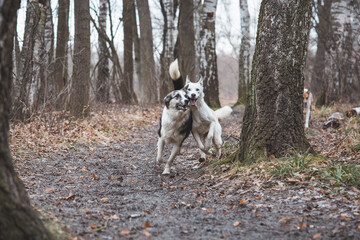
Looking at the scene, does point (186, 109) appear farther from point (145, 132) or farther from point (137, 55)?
point (137, 55)

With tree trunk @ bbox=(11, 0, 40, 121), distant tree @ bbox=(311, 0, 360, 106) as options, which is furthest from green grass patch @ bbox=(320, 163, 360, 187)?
distant tree @ bbox=(311, 0, 360, 106)

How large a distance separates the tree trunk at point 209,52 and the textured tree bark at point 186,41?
2.42 m

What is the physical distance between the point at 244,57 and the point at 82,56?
998cm

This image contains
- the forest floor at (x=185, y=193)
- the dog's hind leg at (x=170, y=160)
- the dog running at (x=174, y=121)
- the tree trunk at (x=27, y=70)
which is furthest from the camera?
the tree trunk at (x=27, y=70)

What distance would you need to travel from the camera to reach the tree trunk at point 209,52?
1323 centimetres

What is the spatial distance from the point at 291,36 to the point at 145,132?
639cm

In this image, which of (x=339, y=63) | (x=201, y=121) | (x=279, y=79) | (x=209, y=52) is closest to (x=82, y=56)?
(x=201, y=121)

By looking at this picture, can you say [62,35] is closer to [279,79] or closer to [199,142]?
[199,142]

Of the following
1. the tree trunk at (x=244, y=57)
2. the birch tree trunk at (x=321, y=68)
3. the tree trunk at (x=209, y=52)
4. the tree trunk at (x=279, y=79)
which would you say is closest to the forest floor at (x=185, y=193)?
the tree trunk at (x=279, y=79)

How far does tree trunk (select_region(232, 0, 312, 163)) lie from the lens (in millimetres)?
4586

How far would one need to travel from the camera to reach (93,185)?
489cm

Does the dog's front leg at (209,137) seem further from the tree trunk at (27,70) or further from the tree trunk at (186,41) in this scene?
the tree trunk at (186,41)

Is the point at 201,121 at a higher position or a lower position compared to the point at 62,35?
lower

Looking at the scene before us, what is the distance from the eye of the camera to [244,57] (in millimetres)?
17562
